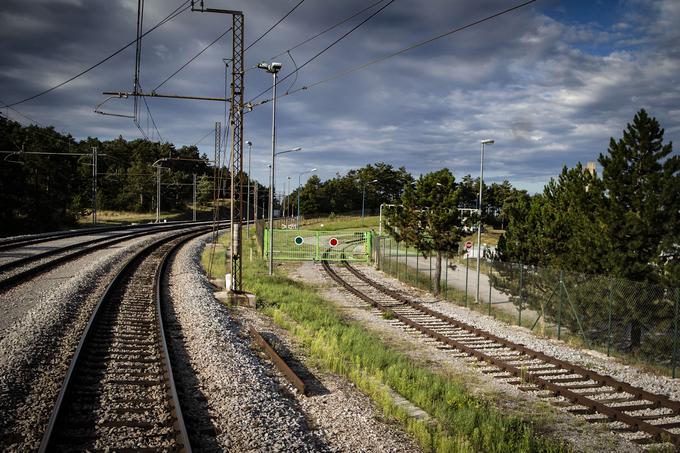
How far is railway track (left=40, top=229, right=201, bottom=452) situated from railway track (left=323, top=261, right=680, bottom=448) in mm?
8042

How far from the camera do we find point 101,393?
902 cm

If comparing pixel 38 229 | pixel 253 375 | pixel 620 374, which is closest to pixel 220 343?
pixel 253 375

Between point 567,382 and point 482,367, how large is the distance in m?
2.10

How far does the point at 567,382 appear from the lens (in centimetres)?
1279

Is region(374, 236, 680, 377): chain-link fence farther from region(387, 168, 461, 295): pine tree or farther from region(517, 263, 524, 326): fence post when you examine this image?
region(387, 168, 461, 295): pine tree

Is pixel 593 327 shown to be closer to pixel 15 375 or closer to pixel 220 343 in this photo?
pixel 220 343

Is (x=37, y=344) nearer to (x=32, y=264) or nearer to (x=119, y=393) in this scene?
(x=119, y=393)

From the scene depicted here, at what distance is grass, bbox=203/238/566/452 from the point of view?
8.51 meters

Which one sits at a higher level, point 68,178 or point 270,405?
point 68,178

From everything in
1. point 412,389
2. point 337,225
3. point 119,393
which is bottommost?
point 412,389

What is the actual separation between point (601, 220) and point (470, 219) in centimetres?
892

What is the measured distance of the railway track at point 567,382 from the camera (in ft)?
33.2

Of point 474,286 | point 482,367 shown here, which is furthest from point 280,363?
point 474,286

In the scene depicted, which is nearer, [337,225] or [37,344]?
[37,344]
